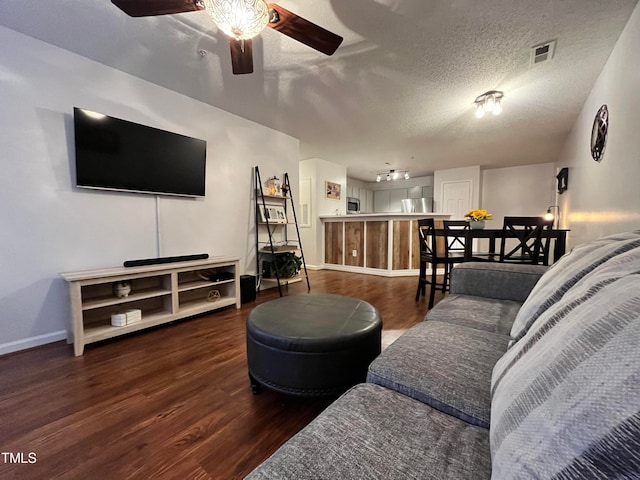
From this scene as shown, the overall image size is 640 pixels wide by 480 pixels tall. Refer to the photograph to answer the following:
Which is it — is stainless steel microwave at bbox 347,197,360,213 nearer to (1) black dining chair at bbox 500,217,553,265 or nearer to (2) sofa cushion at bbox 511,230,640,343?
(1) black dining chair at bbox 500,217,553,265

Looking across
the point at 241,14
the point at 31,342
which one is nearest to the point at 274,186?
the point at 241,14

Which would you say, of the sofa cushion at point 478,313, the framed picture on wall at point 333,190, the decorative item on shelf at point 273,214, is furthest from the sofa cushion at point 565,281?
the framed picture on wall at point 333,190

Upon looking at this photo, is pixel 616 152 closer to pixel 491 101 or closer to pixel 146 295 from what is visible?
pixel 491 101

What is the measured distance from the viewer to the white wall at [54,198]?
1938mm

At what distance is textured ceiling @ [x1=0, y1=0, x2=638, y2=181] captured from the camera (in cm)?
175

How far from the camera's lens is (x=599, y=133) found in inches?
95.5

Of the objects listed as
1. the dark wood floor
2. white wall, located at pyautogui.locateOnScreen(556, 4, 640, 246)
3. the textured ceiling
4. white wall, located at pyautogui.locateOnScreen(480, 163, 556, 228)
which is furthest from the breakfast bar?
the dark wood floor

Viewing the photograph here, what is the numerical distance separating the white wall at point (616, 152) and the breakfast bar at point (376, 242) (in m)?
2.12

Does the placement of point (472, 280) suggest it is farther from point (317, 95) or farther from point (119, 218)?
point (119, 218)

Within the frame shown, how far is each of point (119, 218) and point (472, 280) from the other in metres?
2.99

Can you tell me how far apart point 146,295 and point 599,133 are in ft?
14.1

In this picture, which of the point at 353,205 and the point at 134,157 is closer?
the point at 134,157

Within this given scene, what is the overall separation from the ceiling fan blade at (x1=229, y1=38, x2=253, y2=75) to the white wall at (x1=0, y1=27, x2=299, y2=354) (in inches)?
52.7

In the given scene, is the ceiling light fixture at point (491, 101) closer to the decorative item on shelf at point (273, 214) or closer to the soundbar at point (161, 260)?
the decorative item on shelf at point (273, 214)
